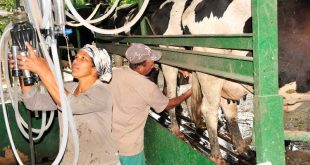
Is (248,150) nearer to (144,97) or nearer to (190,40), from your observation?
(144,97)

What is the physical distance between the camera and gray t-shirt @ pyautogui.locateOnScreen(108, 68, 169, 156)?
314cm

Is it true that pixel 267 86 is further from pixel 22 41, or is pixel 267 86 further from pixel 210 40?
pixel 22 41

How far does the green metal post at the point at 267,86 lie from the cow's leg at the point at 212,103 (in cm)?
174

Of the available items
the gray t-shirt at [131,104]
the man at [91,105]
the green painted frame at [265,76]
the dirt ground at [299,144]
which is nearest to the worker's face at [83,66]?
the man at [91,105]

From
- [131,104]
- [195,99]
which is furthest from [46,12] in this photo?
[195,99]

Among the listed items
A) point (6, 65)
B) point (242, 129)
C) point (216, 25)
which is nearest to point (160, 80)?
point (242, 129)

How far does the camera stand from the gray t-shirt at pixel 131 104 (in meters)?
3.14

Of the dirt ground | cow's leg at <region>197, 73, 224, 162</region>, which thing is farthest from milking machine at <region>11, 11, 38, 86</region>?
the dirt ground

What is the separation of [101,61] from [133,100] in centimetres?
77

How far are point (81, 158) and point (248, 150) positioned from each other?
7.41 feet

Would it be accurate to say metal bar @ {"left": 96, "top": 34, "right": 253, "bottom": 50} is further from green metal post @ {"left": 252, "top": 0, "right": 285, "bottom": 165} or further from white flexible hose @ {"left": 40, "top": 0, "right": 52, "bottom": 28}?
white flexible hose @ {"left": 40, "top": 0, "right": 52, "bottom": 28}

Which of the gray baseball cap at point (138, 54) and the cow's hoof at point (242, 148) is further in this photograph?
the cow's hoof at point (242, 148)

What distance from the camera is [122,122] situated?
10.7 feet

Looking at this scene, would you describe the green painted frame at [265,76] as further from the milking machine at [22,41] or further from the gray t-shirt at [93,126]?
the milking machine at [22,41]
